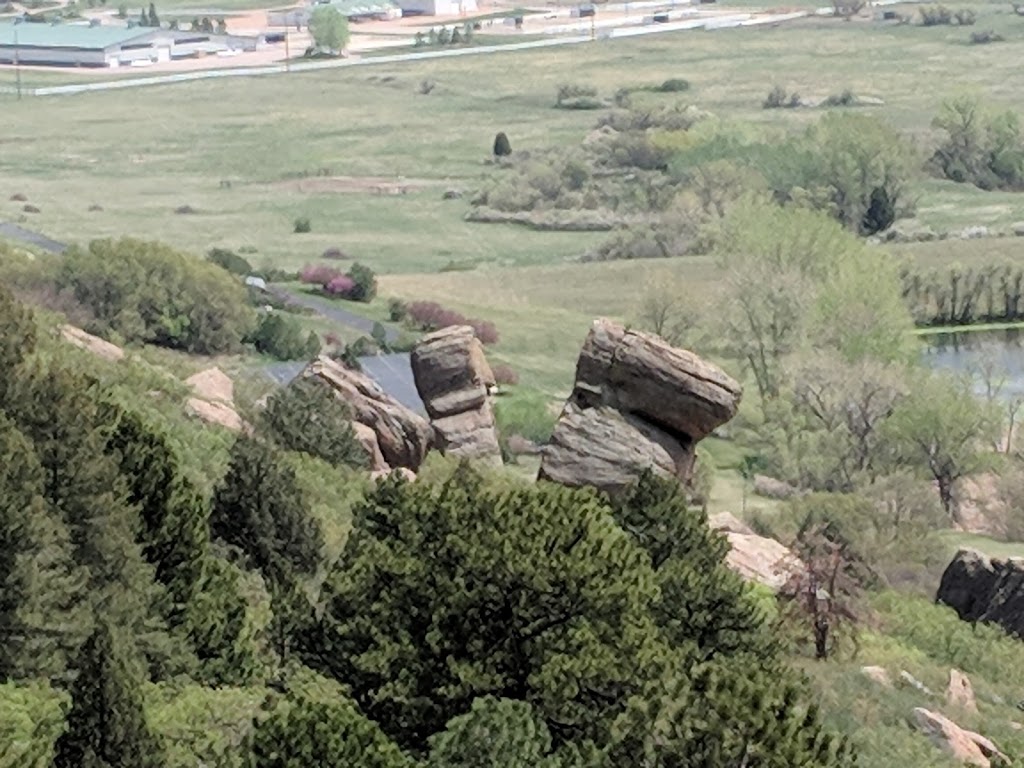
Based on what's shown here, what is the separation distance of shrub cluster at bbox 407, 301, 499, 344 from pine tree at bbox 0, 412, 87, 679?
194ft

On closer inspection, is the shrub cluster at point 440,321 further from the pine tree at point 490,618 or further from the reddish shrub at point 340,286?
the pine tree at point 490,618

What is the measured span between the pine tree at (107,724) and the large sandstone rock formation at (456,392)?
2940cm

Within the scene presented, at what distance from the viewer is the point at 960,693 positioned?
39.3 meters

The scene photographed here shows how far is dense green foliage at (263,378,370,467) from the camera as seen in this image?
47.3 meters

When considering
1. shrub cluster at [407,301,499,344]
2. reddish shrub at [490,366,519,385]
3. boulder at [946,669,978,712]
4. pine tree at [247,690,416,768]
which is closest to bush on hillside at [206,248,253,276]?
shrub cluster at [407,301,499,344]

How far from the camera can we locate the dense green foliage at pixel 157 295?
2702 inches

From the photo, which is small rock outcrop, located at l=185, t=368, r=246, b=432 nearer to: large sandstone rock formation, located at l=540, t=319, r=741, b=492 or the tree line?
large sandstone rock formation, located at l=540, t=319, r=741, b=492

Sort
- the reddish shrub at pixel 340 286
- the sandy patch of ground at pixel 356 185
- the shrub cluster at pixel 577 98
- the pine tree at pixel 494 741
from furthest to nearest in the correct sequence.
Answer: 1. the shrub cluster at pixel 577 98
2. the sandy patch of ground at pixel 356 185
3. the reddish shrub at pixel 340 286
4. the pine tree at pixel 494 741

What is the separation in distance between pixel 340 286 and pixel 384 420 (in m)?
43.5

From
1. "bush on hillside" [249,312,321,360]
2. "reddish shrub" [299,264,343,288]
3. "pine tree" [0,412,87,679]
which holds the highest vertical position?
"pine tree" [0,412,87,679]

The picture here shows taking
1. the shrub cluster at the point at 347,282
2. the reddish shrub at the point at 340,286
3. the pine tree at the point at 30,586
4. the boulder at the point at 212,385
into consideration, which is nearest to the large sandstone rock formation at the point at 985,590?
the boulder at the point at 212,385

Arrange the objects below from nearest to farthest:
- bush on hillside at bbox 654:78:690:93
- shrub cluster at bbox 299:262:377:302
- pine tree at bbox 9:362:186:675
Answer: pine tree at bbox 9:362:186:675 → shrub cluster at bbox 299:262:377:302 → bush on hillside at bbox 654:78:690:93

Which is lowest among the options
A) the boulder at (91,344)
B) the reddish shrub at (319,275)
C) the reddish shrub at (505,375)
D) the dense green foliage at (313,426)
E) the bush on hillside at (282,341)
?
the reddish shrub at (319,275)

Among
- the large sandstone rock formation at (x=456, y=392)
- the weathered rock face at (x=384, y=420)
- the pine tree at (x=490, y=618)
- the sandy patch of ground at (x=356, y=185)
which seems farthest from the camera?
the sandy patch of ground at (x=356, y=185)
